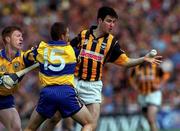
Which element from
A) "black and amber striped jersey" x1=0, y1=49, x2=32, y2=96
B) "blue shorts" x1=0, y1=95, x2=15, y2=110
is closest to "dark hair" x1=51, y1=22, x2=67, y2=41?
"black and amber striped jersey" x1=0, y1=49, x2=32, y2=96

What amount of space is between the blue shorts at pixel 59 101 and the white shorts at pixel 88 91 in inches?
43.4

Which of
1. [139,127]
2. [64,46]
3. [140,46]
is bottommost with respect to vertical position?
[139,127]

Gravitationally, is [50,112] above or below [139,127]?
above

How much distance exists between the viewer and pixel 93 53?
41.7 ft

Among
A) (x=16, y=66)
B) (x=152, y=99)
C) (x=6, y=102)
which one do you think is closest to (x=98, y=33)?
(x=16, y=66)

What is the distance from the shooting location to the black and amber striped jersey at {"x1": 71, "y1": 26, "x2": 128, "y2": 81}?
1269 cm

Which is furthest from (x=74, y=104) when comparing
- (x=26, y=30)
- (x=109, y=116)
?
(x=26, y=30)

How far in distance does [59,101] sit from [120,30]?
9979mm

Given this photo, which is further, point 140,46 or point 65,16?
point 65,16

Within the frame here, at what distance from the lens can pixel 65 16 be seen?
885 inches

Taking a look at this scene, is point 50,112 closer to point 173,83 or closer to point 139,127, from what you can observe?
point 139,127

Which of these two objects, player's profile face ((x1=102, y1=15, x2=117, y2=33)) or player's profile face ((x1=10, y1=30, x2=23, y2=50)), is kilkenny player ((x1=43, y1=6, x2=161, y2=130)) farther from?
player's profile face ((x1=10, y1=30, x2=23, y2=50))

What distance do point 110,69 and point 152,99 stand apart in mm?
3084

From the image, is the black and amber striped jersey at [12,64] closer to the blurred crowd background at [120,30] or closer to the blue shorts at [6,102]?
the blue shorts at [6,102]
